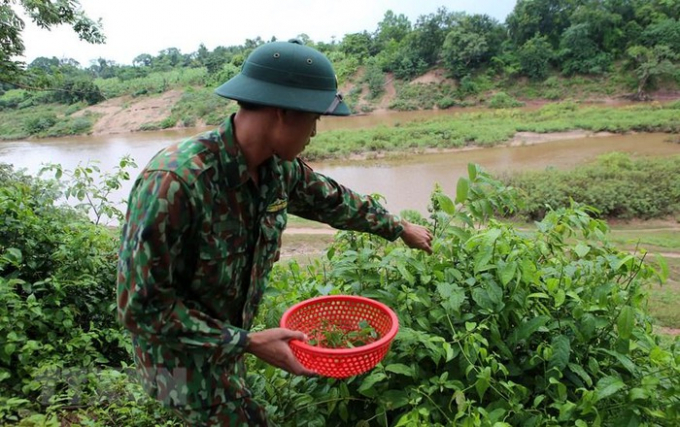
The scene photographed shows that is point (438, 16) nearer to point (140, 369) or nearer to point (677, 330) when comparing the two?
point (677, 330)

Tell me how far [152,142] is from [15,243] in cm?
2243

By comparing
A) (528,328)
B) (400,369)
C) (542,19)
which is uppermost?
(542,19)

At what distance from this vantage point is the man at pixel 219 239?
123cm

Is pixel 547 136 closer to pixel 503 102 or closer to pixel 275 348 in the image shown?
pixel 503 102

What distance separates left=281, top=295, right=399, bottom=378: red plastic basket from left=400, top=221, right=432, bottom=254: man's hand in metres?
0.31

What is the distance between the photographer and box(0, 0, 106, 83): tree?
491cm

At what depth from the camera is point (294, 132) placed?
1.31 meters

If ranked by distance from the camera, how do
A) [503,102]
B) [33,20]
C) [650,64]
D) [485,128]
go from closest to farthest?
[33,20]
[485,128]
[650,64]
[503,102]

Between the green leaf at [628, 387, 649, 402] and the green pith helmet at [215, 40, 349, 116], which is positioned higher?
the green pith helmet at [215, 40, 349, 116]

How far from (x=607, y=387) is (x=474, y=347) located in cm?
39

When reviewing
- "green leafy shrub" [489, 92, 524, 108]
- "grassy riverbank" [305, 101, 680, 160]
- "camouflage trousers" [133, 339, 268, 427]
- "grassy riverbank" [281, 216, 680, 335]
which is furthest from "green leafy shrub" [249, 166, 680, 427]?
"green leafy shrub" [489, 92, 524, 108]

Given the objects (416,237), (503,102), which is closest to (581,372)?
(416,237)

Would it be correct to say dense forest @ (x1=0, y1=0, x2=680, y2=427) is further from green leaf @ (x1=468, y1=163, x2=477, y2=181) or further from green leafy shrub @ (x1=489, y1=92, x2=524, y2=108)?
green leafy shrub @ (x1=489, y1=92, x2=524, y2=108)

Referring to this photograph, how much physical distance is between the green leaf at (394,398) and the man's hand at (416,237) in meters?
0.55
